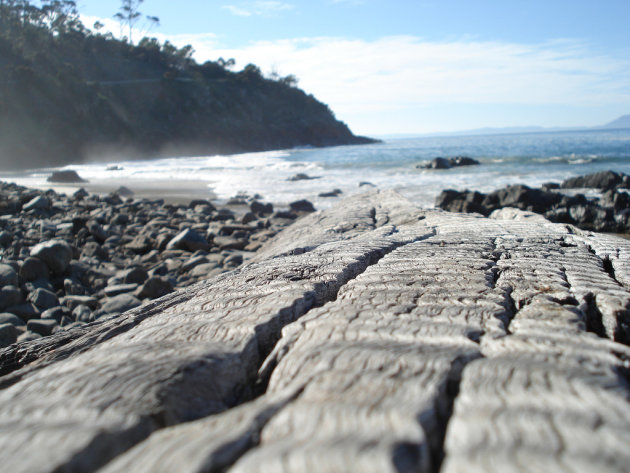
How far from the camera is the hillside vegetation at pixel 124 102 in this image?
3909 cm

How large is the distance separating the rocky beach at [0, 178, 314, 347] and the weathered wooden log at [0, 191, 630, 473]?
5.36ft

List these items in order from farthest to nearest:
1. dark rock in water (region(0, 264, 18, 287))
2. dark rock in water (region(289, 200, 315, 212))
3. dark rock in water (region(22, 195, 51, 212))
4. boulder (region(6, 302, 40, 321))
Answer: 1. dark rock in water (region(289, 200, 315, 212))
2. dark rock in water (region(22, 195, 51, 212))
3. dark rock in water (region(0, 264, 18, 287))
4. boulder (region(6, 302, 40, 321))

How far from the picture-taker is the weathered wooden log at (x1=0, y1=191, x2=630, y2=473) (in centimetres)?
68

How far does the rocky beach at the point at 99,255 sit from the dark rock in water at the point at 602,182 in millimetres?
9523

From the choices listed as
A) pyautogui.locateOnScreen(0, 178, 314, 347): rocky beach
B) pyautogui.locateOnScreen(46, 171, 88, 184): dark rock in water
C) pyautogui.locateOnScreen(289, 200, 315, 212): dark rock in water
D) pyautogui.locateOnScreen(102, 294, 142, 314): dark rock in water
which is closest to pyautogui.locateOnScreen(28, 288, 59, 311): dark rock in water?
pyautogui.locateOnScreen(0, 178, 314, 347): rocky beach

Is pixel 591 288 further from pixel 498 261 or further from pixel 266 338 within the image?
pixel 266 338

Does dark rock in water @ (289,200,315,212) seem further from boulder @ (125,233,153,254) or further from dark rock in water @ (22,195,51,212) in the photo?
dark rock in water @ (22,195,51,212)

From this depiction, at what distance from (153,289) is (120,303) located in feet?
1.27

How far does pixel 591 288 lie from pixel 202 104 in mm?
63835

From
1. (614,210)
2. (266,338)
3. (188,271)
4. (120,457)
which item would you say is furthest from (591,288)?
(614,210)

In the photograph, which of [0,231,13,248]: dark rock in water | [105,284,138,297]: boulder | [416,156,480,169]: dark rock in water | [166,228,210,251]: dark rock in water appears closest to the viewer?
[105,284,138,297]: boulder

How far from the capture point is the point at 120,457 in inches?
29.9

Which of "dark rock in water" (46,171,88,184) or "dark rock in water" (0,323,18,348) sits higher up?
"dark rock in water" (46,171,88,184)

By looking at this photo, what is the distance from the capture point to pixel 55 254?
456 centimetres
